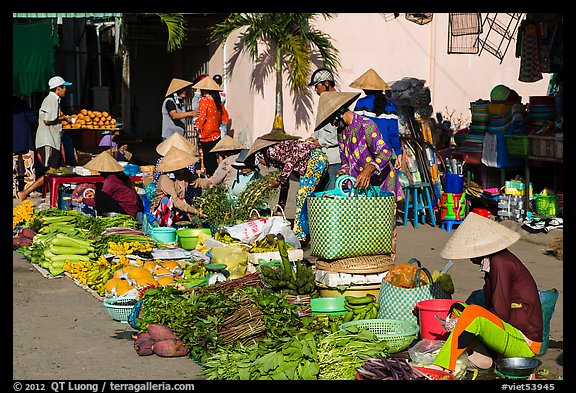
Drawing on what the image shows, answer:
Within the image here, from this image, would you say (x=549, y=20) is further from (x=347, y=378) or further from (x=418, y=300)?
(x=347, y=378)

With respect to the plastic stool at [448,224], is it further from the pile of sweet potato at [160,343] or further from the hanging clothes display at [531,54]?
the pile of sweet potato at [160,343]

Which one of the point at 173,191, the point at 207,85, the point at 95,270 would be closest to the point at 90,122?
the point at 207,85

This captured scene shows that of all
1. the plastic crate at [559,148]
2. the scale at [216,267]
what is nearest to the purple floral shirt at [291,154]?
the scale at [216,267]

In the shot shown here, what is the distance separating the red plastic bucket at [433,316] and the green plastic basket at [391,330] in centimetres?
8

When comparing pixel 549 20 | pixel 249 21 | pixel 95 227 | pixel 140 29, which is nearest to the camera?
pixel 95 227

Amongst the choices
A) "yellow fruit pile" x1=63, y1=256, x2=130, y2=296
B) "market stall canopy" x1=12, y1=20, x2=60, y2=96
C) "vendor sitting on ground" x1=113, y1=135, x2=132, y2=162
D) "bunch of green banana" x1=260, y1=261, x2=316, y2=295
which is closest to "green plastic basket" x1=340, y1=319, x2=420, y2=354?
"bunch of green banana" x1=260, y1=261, x2=316, y2=295

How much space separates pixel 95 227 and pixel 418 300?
14.8ft

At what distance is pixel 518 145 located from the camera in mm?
11555

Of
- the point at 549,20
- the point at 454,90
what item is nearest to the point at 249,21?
the point at 454,90

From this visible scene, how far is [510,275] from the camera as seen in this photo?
602 cm

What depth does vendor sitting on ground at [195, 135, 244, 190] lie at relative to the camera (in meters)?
10.3

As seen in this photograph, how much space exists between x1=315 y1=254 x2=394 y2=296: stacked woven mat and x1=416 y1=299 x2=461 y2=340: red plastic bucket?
779 mm

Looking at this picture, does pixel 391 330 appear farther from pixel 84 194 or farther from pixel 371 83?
pixel 84 194

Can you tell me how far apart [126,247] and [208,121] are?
189 inches
